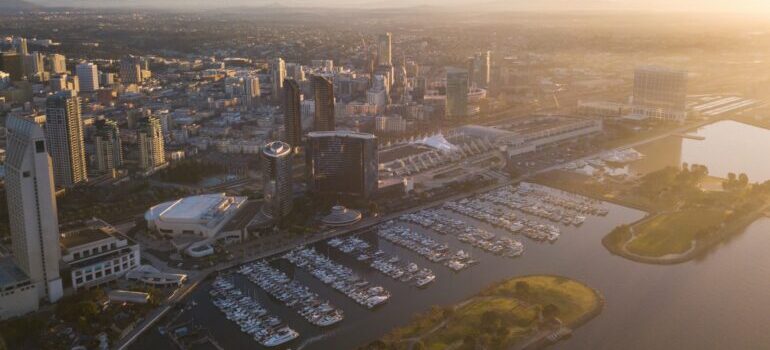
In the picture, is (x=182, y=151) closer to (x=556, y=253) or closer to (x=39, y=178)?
(x=39, y=178)

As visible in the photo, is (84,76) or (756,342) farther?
(84,76)

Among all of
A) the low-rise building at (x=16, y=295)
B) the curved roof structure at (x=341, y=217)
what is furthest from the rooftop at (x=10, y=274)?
the curved roof structure at (x=341, y=217)

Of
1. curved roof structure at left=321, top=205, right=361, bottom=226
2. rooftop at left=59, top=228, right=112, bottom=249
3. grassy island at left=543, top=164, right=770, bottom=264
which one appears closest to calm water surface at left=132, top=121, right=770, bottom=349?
grassy island at left=543, top=164, right=770, bottom=264

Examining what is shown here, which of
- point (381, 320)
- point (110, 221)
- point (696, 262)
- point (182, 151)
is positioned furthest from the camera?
point (182, 151)

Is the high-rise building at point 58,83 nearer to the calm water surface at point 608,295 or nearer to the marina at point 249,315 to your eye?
the calm water surface at point 608,295

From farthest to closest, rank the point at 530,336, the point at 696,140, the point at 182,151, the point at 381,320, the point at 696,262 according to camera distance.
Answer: the point at 696,140
the point at 182,151
the point at 696,262
the point at 381,320
the point at 530,336

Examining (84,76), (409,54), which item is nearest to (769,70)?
(409,54)

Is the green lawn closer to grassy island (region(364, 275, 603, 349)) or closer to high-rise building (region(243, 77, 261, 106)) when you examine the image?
grassy island (region(364, 275, 603, 349))

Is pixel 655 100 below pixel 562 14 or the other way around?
below
